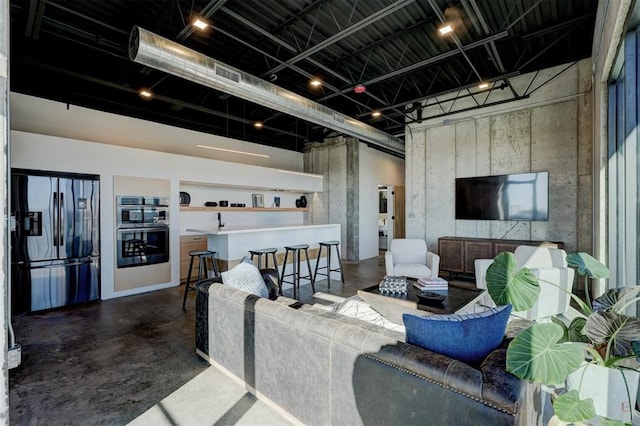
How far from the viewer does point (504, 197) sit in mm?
5664

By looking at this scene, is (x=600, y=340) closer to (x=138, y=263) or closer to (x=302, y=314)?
(x=302, y=314)

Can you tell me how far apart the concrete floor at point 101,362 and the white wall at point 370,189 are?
5345 millimetres

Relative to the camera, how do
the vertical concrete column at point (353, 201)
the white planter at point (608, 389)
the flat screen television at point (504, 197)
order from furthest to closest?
the vertical concrete column at point (353, 201) < the flat screen television at point (504, 197) < the white planter at point (608, 389)

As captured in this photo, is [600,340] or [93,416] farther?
[93,416]

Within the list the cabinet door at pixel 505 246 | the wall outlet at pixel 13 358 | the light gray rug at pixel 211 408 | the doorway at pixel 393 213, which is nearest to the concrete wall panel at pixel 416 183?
the cabinet door at pixel 505 246

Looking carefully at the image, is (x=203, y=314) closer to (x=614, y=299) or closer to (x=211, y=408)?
(x=211, y=408)

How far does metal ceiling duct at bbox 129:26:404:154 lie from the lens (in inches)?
126

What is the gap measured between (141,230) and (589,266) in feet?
19.0

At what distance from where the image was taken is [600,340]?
144cm

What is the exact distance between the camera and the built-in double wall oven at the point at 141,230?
4992 millimetres

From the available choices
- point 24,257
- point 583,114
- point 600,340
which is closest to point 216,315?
point 600,340

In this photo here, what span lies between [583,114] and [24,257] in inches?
340

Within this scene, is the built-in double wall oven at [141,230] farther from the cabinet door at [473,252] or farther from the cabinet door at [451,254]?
the cabinet door at [473,252]

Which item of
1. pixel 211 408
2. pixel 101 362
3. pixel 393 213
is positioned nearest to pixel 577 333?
pixel 211 408
